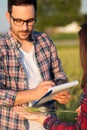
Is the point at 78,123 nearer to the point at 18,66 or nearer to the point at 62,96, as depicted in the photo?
the point at 62,96

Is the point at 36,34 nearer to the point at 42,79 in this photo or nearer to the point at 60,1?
the point at 42,79

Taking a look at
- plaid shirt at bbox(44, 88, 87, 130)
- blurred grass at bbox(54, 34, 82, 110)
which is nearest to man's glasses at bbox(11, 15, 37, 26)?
blurred grass at bbox(54, 34, 82, 110)

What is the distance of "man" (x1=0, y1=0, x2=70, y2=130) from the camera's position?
11.0 feet

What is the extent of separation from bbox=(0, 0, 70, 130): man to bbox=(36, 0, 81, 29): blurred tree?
6363 centimetres

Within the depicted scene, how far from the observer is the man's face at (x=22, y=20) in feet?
11.2

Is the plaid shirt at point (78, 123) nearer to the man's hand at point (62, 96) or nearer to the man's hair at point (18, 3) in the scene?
the man's hand at point (62, 96)

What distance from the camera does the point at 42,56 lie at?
3.58m

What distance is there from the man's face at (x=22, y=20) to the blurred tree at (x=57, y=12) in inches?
2507

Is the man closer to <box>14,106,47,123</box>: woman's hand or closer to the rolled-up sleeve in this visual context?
the rolled-up sleeve

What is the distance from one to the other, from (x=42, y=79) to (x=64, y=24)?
68.0 m

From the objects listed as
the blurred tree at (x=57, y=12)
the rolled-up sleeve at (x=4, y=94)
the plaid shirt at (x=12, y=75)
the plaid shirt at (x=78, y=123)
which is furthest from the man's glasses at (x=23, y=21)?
the blurred tree at (x=57, y=12)

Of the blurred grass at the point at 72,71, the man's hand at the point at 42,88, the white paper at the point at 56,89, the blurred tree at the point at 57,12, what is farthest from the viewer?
the blurred tree at the point at 57,12

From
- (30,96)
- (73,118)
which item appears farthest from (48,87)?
(73,118)

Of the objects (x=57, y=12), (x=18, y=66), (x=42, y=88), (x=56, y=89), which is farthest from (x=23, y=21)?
(x=57, y=12)
